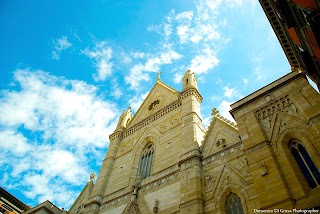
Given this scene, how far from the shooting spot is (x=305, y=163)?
34.5 ft

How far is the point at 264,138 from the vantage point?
11719 millimetres

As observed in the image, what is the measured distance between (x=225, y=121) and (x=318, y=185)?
286 inches

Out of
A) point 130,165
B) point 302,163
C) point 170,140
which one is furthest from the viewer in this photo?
point 130,165

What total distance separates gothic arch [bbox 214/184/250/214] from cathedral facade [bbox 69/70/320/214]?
0.15 ft

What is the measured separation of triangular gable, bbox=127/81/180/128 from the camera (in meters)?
23.7

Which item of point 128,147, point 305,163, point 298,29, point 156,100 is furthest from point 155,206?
point 156,100

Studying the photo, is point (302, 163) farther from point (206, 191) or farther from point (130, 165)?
point (130, 165)

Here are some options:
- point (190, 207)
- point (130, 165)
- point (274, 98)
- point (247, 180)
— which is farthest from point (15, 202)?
point (274, 98)

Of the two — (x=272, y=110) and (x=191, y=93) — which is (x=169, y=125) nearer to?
(x=191, y=93)

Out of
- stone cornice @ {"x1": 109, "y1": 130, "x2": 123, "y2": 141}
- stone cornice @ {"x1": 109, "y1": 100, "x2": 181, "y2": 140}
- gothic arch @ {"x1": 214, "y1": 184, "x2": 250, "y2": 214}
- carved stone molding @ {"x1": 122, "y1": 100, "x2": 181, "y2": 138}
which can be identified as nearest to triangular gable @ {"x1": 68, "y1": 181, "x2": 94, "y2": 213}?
stone cornice @ {"x1": 109, "y1": 130, "x2": 123, "y2": 141}

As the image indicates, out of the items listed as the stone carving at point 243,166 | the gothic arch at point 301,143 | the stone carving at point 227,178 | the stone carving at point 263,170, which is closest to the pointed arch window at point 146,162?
the stone carving at point 227,178

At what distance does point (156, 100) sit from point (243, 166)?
13119mm

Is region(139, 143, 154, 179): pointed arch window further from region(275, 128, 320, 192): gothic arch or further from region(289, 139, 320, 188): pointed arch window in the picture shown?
region(289, 139, 320, 188): pointed arch window

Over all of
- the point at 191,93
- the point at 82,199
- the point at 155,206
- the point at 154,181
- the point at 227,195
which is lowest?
the point at 227,195
